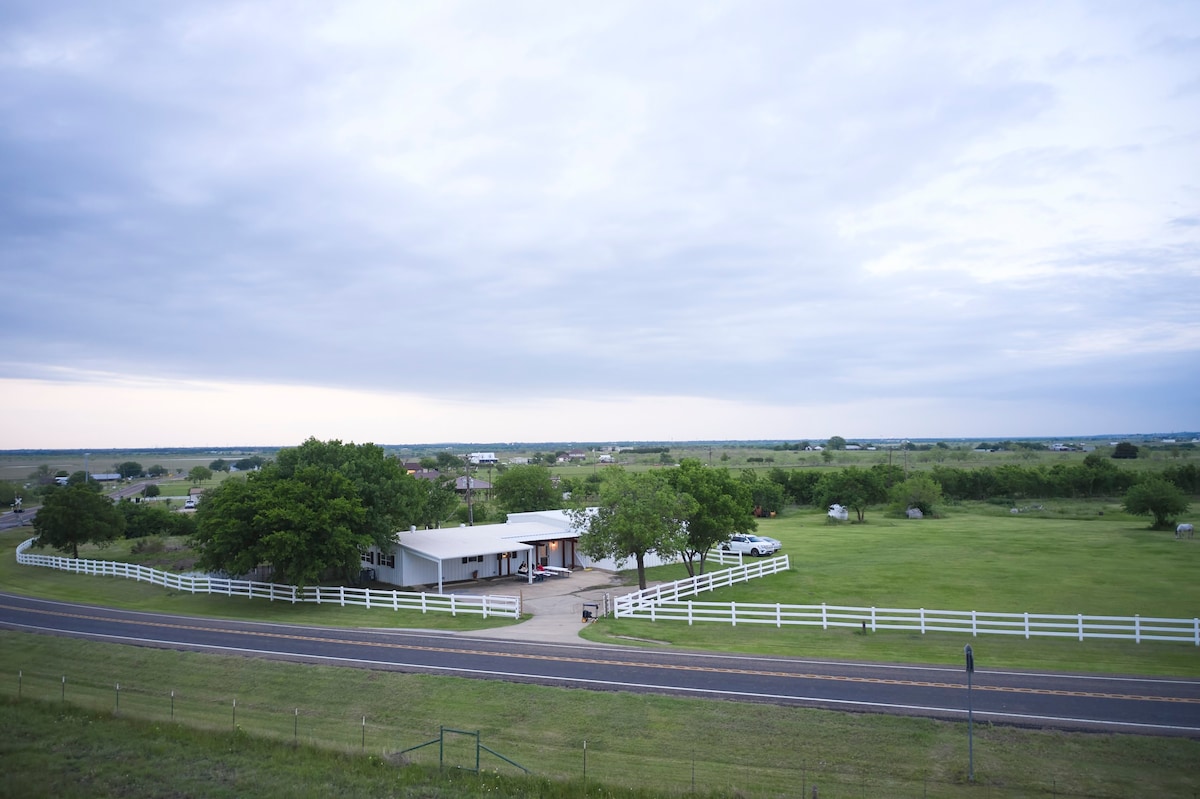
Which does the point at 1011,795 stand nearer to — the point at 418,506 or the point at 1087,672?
the point at 1087,672

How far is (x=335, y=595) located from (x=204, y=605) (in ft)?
21.9

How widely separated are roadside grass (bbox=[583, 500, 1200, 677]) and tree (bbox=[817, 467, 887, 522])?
41.1 feet

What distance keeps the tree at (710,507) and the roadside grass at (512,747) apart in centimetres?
2094

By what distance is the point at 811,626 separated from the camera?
28.2m

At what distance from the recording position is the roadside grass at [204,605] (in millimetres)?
31281

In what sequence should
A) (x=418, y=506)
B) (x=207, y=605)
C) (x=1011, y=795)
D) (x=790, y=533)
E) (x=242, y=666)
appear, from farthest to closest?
(x=790, y=533), (x=418, y=506), (x=207, y=605), (x=242, y=666), (x=1011, y=795)

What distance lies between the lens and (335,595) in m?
37.1

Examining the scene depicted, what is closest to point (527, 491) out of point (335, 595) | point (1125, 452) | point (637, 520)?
point (335, 595)

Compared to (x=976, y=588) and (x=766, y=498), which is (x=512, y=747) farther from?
(x=766, y=498)

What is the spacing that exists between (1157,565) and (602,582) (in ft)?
99.3

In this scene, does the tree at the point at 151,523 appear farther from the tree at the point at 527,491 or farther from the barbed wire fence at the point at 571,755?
the barbed wire fence at the point at 571,755

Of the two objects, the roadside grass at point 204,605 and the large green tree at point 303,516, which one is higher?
the large green tree at point 303,516

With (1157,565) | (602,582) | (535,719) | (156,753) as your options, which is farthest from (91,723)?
(1157,565)

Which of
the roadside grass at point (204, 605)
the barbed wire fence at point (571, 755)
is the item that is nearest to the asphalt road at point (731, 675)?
the roadside grass at point (204, 605)
